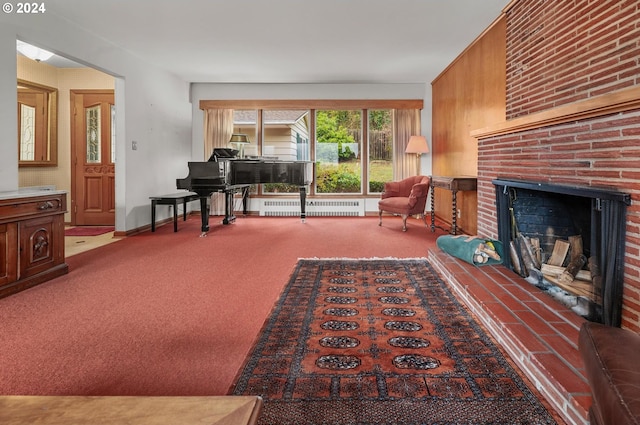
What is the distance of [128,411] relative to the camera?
0.97 metres

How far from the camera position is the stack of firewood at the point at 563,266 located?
2364 millimetres

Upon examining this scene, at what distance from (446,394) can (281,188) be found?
730 cm

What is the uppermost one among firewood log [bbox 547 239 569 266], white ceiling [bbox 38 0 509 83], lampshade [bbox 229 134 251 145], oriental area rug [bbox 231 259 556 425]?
white ceiling [bbox 38 0 509 83]

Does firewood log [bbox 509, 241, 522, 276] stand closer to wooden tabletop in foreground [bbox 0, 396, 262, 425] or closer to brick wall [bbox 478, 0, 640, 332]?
brick wall [bbox 478, 0, 640, 332]

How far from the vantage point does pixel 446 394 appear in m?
→ 1.71

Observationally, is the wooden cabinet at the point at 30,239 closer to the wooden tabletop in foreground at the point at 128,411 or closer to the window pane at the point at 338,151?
the wooden tabletop in foreground at the point at 128,411

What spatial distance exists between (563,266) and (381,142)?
6.08 m

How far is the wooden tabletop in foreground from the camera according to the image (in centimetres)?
92

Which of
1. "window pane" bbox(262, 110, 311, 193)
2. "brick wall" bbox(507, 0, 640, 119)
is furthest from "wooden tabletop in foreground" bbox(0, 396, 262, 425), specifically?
"window pane" bbox(262, 110, 311, 193)

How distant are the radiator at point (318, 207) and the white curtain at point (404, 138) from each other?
1.04 m

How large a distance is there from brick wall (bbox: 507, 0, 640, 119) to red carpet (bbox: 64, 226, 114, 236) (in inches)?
231

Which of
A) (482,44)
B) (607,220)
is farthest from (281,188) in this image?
(607,220)

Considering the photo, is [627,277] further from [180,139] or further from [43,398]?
[180,139]

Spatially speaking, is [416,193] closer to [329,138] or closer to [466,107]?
[466,107]
